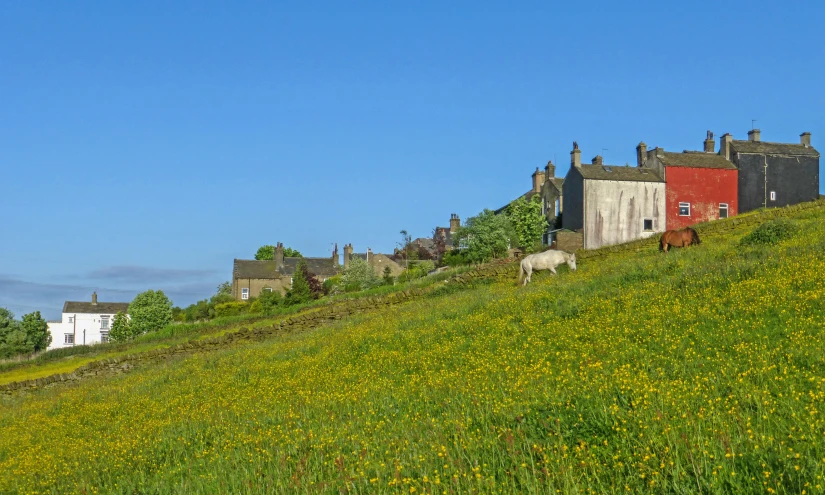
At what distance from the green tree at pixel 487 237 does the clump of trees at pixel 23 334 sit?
66.9 metres

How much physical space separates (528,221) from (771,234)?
147ft

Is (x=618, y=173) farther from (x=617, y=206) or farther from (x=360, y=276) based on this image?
(x=360, y=276)

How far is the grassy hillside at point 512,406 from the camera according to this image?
8617 mm

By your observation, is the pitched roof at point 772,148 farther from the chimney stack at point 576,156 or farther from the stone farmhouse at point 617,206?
the chimney stack at point 576,156

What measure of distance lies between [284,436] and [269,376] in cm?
921

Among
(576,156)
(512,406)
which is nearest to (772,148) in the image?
(576,156)

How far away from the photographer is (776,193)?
2702 inches

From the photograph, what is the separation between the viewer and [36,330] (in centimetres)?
12194

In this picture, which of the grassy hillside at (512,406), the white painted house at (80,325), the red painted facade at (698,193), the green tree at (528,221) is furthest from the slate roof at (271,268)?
the grassy hillside at (512,406)

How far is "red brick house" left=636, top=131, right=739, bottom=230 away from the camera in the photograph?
65750mm

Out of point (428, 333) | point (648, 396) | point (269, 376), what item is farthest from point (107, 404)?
point (648, 396)

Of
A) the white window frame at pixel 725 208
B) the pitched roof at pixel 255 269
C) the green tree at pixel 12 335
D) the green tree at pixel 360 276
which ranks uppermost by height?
the white window frame at pixel 725 208

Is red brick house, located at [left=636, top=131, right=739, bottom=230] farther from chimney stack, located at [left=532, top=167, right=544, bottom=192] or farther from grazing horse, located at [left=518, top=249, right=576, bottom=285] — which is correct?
grazing horse, located at [left=518, top=249, right=576, bottom=285]

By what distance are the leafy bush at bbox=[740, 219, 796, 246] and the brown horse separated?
4.21 metres
